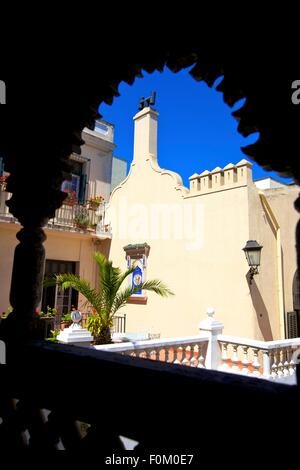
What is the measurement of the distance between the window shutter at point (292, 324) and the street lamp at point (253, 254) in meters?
1.79

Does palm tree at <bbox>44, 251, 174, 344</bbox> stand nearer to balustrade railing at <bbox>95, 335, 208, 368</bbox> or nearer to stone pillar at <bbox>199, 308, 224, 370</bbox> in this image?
balustrade railing at <bbox>95, 335, 208, 368</bbox>

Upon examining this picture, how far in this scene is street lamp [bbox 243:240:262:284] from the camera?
266 inches

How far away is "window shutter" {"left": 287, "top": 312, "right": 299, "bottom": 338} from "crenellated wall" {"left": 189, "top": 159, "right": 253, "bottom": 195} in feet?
11.3

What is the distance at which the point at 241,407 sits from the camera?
0.99 metres

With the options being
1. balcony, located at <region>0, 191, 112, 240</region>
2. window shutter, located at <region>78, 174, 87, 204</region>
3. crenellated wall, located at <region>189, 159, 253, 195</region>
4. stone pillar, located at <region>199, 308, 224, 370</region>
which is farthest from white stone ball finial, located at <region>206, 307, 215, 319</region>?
window shutter, located at <region>78, 174, 87, 204</region>

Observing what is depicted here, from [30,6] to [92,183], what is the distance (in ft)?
32.5

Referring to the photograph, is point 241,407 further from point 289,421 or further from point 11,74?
point 11,74

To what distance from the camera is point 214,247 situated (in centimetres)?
797

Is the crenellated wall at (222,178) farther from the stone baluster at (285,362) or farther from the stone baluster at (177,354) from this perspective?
the stone baluster at (177,354)

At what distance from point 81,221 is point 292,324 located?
23.0ft

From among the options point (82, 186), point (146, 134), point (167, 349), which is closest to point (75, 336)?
point (167, 349)

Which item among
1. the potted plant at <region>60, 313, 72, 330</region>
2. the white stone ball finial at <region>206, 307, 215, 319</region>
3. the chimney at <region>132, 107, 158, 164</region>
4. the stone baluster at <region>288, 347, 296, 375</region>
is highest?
the chimney at <region>132, 107, 158, 164</region>

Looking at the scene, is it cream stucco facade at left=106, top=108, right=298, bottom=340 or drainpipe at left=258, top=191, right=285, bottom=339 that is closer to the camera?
cream stucco facade at left=106, top=108, right=298, bottom=340
